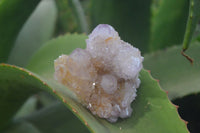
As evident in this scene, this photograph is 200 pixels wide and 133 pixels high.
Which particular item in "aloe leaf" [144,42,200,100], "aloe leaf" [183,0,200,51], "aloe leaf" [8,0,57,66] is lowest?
"aloe leaf" [144,42,200,100]

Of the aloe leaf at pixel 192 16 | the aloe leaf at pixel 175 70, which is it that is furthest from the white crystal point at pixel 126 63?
the aloe leaf at pixel 175 70

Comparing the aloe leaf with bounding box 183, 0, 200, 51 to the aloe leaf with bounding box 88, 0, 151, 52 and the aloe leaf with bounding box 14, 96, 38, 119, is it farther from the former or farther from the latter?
the aloe leaf with bounding box 14, 96, 38, 119

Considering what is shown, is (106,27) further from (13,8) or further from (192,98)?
(192,98)

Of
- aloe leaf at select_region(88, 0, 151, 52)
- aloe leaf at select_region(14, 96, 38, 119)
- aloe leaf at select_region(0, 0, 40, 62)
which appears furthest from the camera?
aloe leaf at select_region(14, 96, 38, 119)

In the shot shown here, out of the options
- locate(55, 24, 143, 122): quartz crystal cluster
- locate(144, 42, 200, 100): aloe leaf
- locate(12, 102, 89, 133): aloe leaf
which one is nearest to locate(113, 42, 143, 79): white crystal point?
locate(55, 24, 143, 122): quartz crystal cluster

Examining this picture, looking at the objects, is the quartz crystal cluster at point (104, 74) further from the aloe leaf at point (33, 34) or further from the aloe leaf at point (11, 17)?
the aloe leaf at point (33, 34)

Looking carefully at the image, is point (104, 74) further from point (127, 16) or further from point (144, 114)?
point (127, 16)
